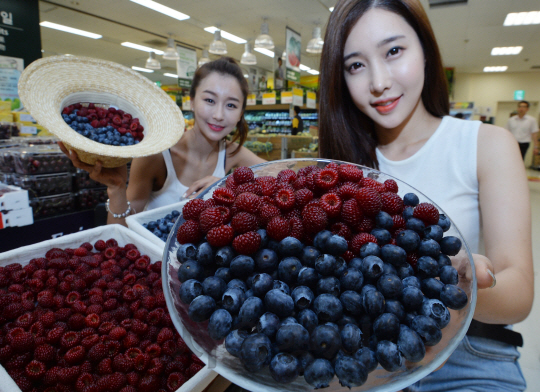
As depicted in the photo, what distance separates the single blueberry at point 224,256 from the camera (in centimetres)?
50

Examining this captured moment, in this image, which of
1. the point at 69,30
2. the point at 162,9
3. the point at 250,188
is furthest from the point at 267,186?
the point at 69,30

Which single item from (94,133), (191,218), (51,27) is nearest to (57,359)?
(191,218)

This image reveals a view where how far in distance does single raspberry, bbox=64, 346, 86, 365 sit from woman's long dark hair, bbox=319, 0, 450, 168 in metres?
0.95

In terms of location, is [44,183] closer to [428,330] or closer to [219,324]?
[219,324]

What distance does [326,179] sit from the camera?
63cm

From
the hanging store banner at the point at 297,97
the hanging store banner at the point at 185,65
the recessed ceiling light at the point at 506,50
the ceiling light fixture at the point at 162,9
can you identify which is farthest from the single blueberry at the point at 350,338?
the recessed ceiling light at the point at 506,50

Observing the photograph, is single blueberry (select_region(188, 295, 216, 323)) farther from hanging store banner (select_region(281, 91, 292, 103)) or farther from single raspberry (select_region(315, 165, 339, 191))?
hanging store banner (select_region(281, 91, 292, 103))

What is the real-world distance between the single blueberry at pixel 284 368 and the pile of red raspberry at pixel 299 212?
16 cm

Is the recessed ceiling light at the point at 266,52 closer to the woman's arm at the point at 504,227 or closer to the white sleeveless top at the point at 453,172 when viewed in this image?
the white sleeveless top at the point at 453,172

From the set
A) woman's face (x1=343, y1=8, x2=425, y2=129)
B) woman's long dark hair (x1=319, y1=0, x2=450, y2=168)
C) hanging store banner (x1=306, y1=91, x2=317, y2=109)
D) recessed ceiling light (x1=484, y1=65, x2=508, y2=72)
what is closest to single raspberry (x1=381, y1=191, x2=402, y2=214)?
woman's face (x1=343, y1=8, x2=425, y2=129)

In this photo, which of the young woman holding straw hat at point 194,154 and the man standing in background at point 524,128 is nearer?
the young woman holding straw hat at point 194,154

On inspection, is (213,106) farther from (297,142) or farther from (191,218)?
(297,142)

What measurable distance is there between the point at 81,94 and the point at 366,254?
1509 mm

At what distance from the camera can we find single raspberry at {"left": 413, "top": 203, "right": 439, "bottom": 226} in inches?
22.2
